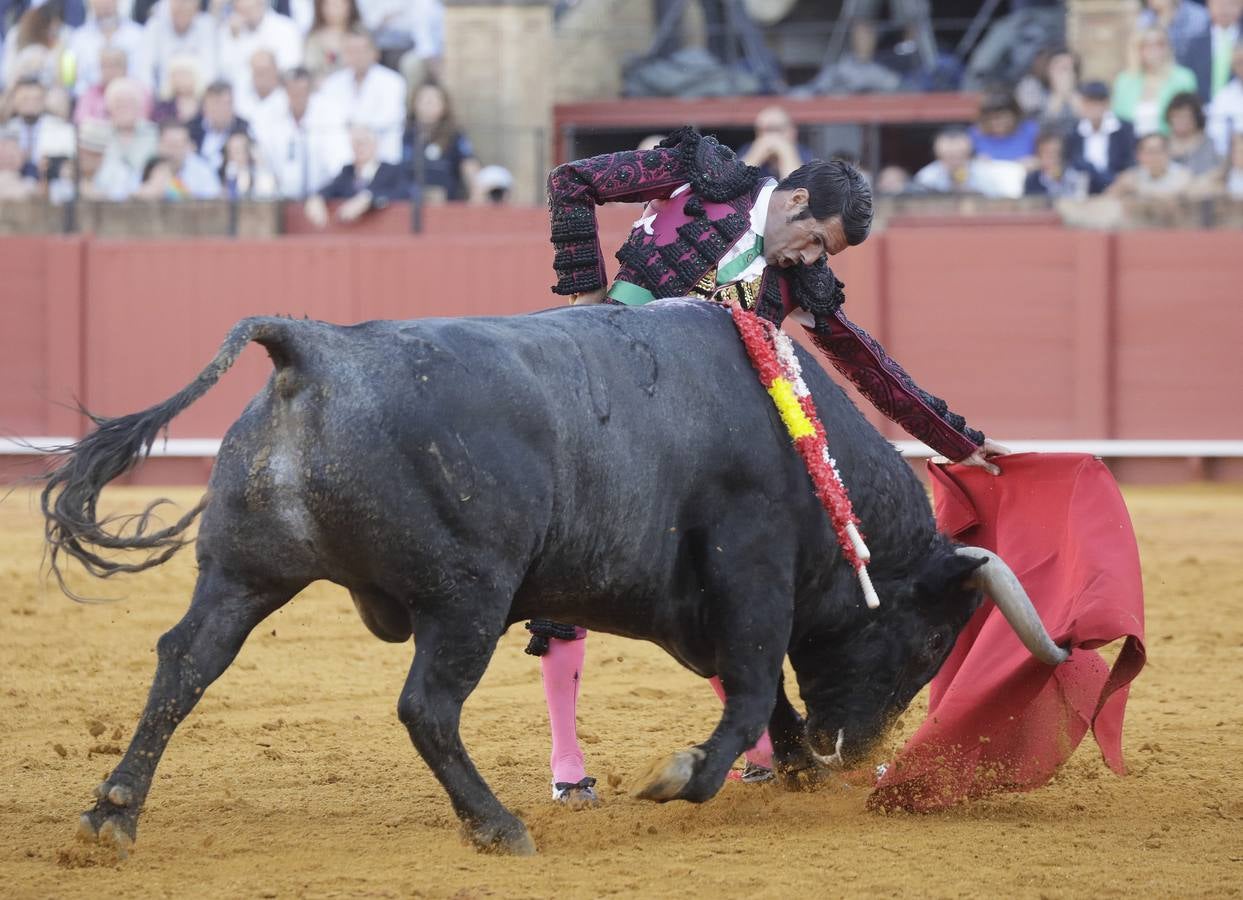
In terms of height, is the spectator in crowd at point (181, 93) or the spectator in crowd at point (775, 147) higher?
the spectator in crowd at point (181, 93)

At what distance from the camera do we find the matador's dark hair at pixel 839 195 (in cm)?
335

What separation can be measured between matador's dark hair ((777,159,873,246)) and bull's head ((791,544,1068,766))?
26.0 inches

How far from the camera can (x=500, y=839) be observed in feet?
9.77

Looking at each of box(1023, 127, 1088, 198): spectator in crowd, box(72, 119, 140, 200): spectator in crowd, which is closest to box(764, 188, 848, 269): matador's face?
box(1023, 127, 1088, 198): spectator in crowd

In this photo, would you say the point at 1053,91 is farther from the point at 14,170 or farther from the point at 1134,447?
the point at 14,170

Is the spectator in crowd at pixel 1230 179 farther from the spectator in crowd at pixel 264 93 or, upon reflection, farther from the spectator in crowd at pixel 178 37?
the spectator in crowd at pixel 178 37

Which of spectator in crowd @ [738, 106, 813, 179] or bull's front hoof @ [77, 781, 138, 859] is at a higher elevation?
spectator in crowd @ [738, 106, 813, 179]

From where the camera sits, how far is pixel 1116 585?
3.56m

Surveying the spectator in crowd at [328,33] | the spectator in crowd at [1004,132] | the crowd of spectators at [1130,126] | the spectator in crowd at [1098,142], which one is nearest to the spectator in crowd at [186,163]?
the spectator in crowd at [328,33]

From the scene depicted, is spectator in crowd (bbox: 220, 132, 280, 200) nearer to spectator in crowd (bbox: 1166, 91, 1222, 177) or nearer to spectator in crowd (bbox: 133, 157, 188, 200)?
spectator in crowd (bbox: 133, 157, 188, 200)

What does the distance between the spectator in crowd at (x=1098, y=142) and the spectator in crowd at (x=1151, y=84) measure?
8cm

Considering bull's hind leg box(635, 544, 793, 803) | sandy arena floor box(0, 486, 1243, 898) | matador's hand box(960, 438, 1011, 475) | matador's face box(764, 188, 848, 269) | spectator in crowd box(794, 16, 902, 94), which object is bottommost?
sandy arena floor box(0, 486, 1243, 898)

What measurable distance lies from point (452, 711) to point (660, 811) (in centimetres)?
69

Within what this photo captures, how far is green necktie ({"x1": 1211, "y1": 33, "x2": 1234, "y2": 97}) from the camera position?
9.30 m
